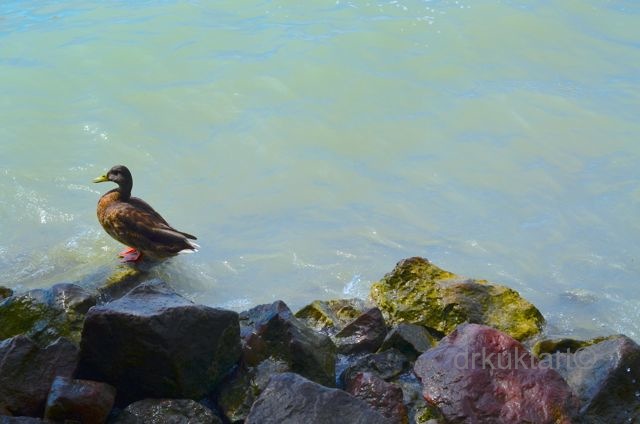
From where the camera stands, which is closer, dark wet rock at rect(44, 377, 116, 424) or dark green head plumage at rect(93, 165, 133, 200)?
dark wet rock at rect(44, 377, 116, 424)

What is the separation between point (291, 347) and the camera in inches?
185

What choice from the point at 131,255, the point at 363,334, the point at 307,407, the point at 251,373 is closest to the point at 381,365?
the point at 363,334

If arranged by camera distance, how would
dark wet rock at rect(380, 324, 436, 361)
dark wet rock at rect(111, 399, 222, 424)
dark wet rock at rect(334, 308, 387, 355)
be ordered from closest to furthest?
dark wet rock at rect(111, 399, 222, 424) < dark wet rock at rect(380, 324, 436, 361) < dark wet rock at rect(334, 308, 387, 355)

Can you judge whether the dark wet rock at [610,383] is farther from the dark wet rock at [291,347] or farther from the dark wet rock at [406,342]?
the dark wet rock at [291,347]

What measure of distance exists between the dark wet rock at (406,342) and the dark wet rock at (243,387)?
0.75 meters

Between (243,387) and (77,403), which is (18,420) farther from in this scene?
(243,387)

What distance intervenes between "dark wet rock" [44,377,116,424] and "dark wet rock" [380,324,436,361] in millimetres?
1652

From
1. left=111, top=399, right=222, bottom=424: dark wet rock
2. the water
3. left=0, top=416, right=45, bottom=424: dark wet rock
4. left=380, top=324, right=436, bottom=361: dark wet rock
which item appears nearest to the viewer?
left=0, top=416, right=45, bottom=424: dark wet rock

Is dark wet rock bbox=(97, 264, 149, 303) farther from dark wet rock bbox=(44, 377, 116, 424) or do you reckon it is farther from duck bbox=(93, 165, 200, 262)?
dark wet rock bbox=(44, 377, 116, 424)

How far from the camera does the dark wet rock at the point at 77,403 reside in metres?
4.20

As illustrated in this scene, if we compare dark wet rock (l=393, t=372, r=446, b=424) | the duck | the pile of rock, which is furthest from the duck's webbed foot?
dark wet rock (l=393, t=372, r=446, b=424)

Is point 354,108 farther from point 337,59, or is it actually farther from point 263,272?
point 263,272

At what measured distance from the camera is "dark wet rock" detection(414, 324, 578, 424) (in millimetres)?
4246

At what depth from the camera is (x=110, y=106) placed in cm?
1127
